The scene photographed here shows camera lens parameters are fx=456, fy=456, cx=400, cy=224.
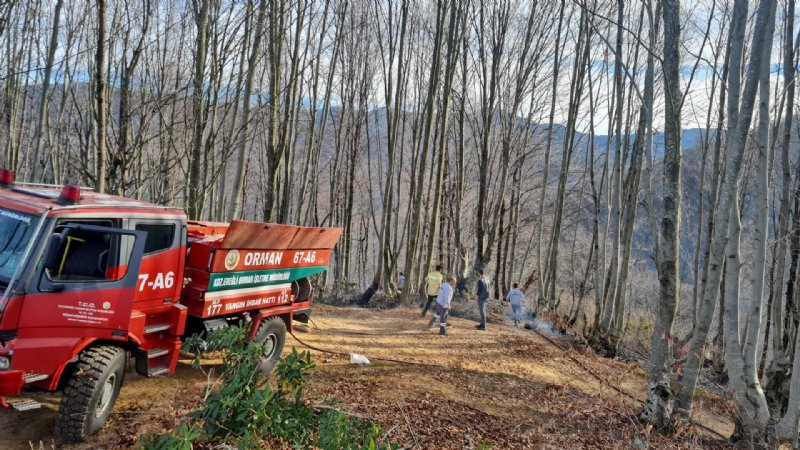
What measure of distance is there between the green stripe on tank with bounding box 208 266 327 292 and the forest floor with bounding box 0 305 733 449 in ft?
4.02

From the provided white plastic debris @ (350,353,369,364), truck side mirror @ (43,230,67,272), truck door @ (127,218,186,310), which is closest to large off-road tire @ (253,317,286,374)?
white plastic debris @ (350,353,369,364)

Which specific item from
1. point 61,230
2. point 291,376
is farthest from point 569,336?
Answer: point 61,230

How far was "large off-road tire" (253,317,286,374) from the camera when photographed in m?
6.42

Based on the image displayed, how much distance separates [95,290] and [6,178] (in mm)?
1964

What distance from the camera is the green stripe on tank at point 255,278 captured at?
566 centimetres

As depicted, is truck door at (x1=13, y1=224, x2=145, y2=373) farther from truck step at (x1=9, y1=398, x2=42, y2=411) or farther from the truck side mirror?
truck step at (x1=9, y1=398, x2=42, y2=411)

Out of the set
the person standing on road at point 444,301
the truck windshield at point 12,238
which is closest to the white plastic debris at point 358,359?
the person standing on road at point 444,301

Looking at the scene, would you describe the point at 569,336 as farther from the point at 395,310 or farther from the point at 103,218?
the point at 103,218

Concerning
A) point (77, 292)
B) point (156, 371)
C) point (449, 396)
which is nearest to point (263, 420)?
point (77, 292)

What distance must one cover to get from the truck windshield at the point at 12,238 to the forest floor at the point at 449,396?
148 cm

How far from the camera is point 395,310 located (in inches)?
547

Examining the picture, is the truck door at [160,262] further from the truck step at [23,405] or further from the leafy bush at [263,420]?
the leafy bush at [263,420]

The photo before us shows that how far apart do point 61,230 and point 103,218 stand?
1.34ft

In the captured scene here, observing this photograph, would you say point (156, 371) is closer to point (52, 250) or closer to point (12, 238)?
point (52, 250)
